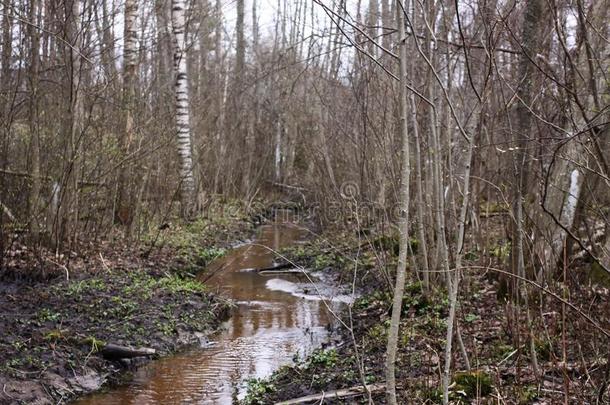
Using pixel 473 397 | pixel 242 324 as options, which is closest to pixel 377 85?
pixel 242 324

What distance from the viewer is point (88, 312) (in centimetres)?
699

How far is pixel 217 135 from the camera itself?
16141 millimetres

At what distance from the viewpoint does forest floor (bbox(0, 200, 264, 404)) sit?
554 cm

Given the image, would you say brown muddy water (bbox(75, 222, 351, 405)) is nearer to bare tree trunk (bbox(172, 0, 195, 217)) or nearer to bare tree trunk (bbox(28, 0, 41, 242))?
bare tree trunk (bbox(28, 0, 41, 242))

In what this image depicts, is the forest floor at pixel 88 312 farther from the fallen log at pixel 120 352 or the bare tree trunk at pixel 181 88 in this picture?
the bare tree trunk at pixel 181 88

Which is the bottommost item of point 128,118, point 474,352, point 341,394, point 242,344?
point 242,344

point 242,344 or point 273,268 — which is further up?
point 273,268

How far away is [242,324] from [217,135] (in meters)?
8.89

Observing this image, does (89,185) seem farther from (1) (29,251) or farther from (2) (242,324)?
(2) (242,324)

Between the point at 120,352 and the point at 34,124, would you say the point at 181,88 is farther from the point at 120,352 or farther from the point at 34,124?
the point at 120,352

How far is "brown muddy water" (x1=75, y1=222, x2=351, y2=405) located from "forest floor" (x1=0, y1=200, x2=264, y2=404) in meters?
0.26

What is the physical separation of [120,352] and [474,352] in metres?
3.63

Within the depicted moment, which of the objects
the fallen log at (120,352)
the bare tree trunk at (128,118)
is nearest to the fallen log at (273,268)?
the bare tree trunk at (128,118)

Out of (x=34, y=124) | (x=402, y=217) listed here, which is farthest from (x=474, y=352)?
(x=34, y=124)
